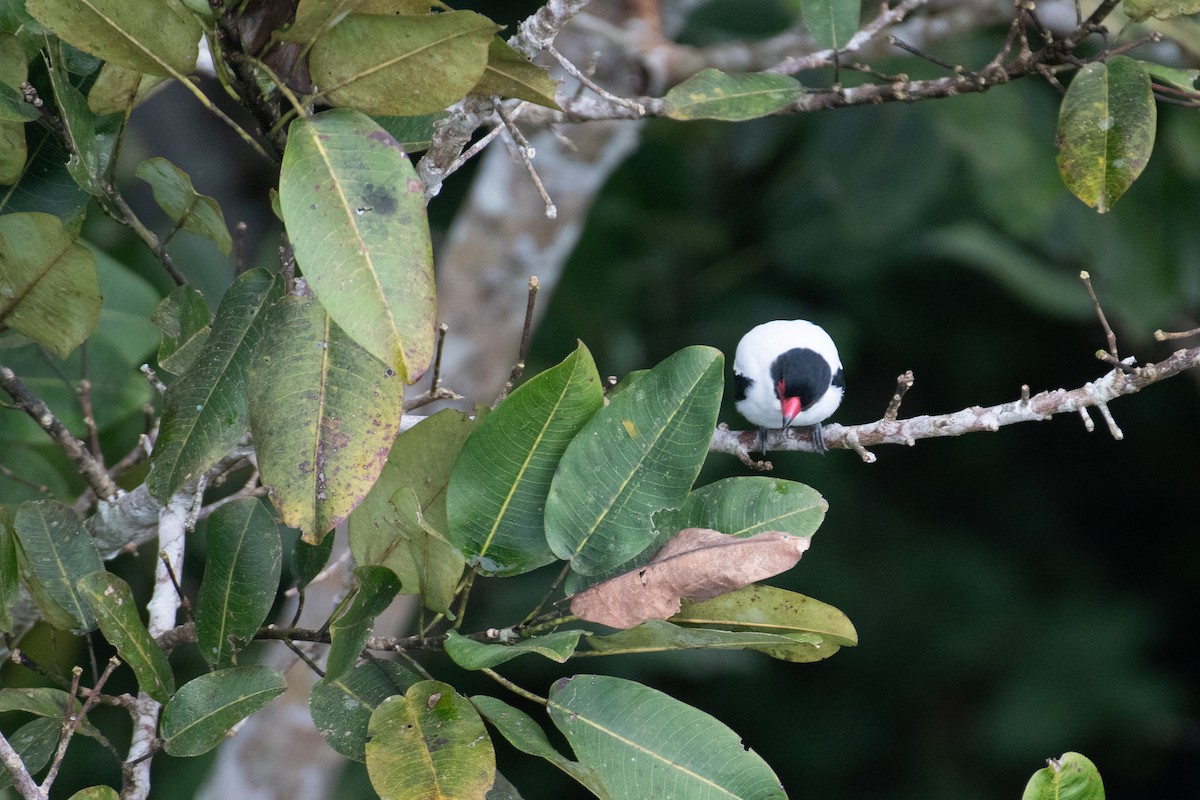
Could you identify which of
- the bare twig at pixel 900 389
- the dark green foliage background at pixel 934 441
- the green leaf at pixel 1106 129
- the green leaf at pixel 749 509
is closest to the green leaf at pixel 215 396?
the green leaf at pixel 749 509

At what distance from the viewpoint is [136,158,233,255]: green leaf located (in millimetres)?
1668

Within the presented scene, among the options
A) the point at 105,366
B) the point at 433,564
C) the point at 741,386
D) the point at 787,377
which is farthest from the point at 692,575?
the point at 741,386

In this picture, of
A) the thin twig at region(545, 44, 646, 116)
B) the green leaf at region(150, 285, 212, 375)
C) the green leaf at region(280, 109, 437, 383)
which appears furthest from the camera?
the thin twig at region(545, 44, 646, 116)

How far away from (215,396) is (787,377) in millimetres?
1853

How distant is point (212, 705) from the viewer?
1339mm

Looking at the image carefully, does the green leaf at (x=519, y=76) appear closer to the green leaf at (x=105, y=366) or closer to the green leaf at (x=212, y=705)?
the green leaf at (x=212, y=705)

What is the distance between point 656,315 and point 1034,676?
7.17ft

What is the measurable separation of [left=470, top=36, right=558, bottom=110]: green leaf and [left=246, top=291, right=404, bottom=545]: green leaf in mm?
360

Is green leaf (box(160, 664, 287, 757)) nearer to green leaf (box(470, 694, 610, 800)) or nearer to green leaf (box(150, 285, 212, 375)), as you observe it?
green leaf (box(470, 694, 610, 800))

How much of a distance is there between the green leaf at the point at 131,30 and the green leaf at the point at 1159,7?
4.58 feet

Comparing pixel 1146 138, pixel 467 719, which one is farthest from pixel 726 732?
pixel 1146 138

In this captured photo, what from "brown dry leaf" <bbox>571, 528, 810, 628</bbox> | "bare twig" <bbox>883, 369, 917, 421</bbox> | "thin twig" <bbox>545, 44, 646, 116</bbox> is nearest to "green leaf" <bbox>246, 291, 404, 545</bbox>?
"brown dry leaf" <bbox>571, 528, 810, 628</bbox>

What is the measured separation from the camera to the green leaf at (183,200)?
1668 millimetres

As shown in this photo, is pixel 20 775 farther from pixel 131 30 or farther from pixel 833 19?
pixel 833 19
